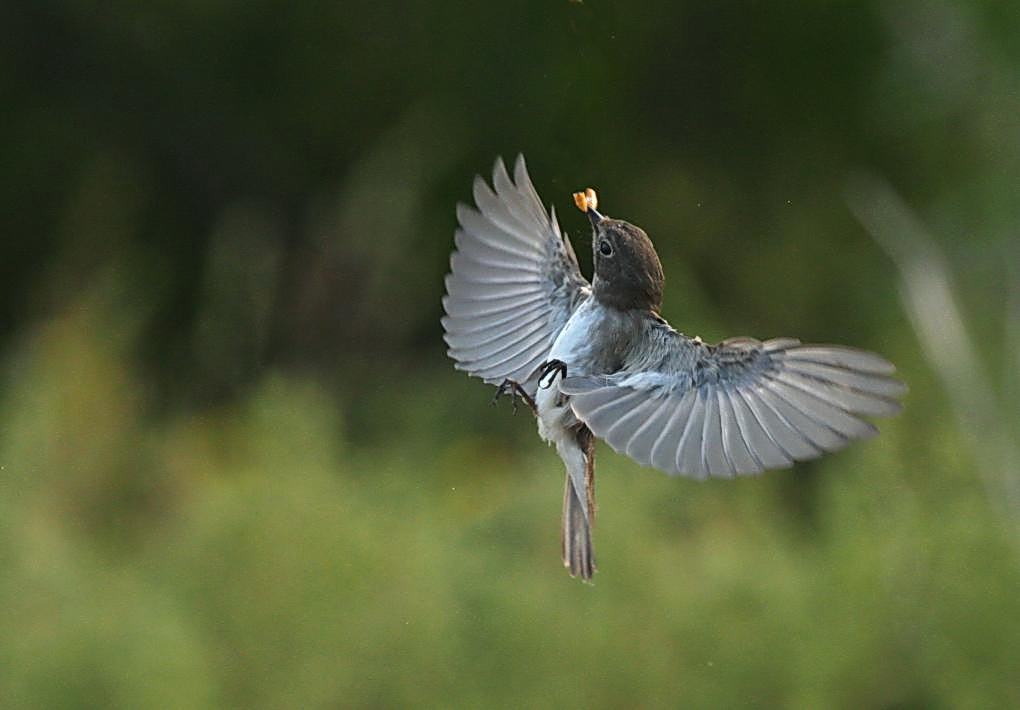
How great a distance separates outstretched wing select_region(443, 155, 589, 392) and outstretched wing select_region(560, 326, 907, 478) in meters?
0.40

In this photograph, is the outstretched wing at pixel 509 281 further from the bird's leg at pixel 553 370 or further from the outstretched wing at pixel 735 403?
the outstretched wing at pixel 735 403

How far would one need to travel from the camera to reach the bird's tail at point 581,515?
366cm

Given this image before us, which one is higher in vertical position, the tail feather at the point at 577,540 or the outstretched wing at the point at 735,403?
the outstretched wing at the point at 735,403

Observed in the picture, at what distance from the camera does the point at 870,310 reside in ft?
28.7

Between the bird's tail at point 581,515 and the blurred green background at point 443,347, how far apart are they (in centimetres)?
72

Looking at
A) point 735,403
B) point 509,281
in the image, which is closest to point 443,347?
point 509,281

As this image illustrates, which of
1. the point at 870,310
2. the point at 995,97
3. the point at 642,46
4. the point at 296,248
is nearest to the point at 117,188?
the point at 296,248

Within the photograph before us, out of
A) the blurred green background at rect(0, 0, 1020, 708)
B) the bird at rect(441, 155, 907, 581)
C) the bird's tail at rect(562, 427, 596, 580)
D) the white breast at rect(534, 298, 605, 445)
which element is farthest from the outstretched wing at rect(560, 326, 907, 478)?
the blurred green background at rect(0, 0, 1020, 708)

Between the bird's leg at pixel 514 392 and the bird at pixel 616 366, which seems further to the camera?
the bird's leg at pixel 514 392

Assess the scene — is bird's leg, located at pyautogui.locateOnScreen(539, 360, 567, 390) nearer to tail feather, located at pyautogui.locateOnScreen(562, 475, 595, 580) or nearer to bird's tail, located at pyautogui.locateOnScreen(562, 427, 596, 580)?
bird's tail, located at pyautogui.locateOnScreen(562, 427, 596, 580)

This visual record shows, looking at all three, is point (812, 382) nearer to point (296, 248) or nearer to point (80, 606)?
point (80, 606)

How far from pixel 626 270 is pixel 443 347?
552 centimetres

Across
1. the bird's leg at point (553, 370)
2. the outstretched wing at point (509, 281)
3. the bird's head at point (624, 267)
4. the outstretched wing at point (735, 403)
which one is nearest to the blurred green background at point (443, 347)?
the outstretched wing at point (509, 281)

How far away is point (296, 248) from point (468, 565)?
364cm
